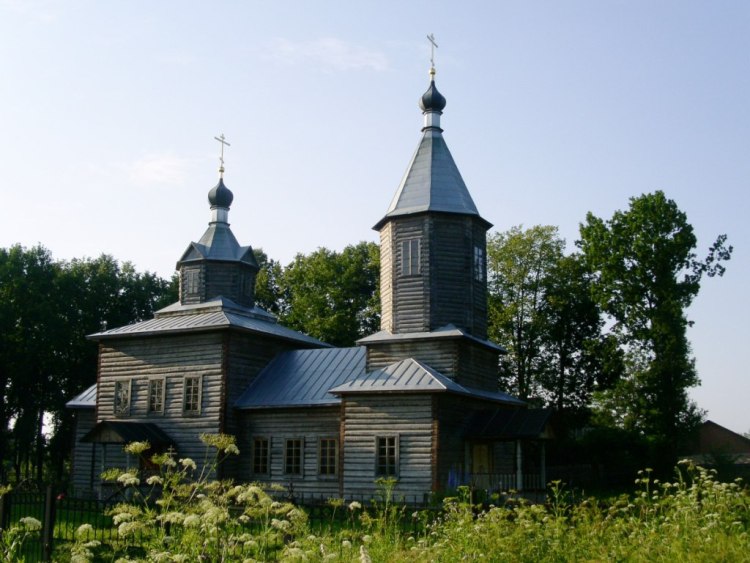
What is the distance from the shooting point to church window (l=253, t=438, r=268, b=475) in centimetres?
2606

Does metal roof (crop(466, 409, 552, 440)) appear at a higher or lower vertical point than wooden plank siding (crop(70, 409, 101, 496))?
higher

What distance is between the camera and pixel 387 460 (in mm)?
22578

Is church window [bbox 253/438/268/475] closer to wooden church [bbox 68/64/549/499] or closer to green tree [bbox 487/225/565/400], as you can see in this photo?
wooden church [bbox 68/64/549/499]

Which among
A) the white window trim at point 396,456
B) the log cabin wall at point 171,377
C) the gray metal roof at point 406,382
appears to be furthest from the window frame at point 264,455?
the white window trim at point 396,456

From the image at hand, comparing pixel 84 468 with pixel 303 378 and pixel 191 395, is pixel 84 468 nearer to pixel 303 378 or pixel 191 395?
pixel 191 395

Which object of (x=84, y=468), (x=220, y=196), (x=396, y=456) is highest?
(x=220, y=196)

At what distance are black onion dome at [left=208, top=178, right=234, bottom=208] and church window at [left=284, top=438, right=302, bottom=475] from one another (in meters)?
11.5

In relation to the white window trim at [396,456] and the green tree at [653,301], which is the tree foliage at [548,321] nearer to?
the green tree at [653,301]

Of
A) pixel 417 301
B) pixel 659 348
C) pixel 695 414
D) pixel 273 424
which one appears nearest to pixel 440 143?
pixel 417 301

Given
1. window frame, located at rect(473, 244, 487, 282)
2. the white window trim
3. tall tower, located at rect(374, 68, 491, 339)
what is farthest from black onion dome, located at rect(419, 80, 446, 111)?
the white window trim

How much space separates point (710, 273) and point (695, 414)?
18.8 ft

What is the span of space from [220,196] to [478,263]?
1218cm

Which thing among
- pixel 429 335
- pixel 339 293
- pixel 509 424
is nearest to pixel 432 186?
pixel 429 335

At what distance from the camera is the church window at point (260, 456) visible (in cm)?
2606
